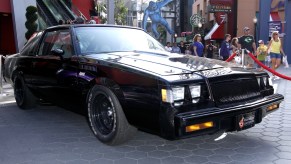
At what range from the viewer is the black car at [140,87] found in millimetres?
3305

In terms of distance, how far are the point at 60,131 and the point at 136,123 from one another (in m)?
1.67

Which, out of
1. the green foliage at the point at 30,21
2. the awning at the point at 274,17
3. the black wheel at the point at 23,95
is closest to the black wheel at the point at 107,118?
the black wheel at the point at 23,95

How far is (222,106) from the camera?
3482mm

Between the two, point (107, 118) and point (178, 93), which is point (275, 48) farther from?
point (178, 93)

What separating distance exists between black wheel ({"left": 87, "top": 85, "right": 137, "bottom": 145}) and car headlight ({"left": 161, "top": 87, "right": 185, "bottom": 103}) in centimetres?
68

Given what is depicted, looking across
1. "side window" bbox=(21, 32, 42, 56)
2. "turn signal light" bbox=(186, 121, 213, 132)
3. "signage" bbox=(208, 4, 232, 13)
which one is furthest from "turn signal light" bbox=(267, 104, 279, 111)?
"signage" bbox=(208, 4, 232, 13)

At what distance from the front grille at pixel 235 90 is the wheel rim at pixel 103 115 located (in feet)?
4.06

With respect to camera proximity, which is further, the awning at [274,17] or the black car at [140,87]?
the awning at [274,17]

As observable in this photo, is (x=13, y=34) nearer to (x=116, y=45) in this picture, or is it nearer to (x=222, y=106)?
(x=116, y=45)

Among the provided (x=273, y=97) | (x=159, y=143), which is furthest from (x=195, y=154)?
(x=273, y=97)

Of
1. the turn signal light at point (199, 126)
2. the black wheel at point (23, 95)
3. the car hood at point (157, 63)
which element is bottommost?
the black wheel at point (23, 95)

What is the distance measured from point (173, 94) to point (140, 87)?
0.40 metres

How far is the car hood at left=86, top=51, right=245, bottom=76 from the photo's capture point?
362cm

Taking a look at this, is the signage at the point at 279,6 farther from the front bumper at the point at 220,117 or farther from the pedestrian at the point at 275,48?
→ the front bumper at the point at 220,117
